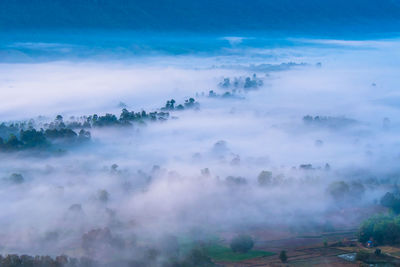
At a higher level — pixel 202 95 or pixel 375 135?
pixel 202 95

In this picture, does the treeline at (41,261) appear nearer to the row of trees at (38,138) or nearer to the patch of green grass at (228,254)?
the patch of green grass at (228,254)

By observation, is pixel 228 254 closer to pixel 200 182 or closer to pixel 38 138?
pixel 200 182

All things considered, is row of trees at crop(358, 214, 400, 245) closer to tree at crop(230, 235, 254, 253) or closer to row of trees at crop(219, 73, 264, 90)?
tree at crop(230, 235, 254, 253)

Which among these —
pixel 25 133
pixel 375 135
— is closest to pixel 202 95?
pixel 375 135

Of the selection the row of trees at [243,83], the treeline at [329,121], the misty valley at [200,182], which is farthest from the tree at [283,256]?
the row of trees at [243,83]

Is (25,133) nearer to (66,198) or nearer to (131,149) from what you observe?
(131,149)

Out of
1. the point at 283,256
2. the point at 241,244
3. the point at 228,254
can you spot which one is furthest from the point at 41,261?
the point at 283,256
